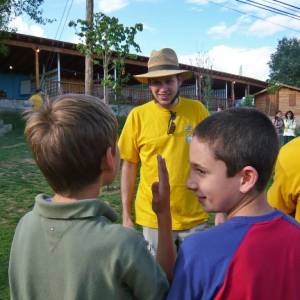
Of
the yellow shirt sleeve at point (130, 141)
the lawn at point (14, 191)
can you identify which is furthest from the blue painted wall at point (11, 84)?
the yellow shirt sleeve at point (130, 141)

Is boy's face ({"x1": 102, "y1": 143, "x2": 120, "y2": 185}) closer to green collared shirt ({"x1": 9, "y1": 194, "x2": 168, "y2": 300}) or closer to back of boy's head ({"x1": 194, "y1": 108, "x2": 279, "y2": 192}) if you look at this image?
green collared shirt ({"x1": 9, "y1": 194, "x2": 168, "y2": 300})

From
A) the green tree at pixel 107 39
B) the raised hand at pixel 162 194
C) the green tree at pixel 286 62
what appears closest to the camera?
the raised hand at pixel 162 194

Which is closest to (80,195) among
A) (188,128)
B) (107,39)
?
(188,128)

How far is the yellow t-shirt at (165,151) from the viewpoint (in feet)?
9.57

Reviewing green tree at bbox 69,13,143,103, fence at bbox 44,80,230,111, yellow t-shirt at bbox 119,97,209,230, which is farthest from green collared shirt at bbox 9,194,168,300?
fence at bbox 44,80,230,111

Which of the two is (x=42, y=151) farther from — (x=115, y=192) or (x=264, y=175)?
(x=115, y=192)

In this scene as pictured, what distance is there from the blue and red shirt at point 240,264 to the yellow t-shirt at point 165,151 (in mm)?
1652

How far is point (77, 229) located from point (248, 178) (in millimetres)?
523

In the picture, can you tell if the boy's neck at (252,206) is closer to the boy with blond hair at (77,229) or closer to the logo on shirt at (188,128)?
the boy with blond hair at (77,229)

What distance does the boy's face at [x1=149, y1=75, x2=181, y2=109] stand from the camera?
306 cm

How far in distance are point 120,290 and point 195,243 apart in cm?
25

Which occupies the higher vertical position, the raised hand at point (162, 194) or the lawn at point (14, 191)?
the raised hand at point (162, 194)

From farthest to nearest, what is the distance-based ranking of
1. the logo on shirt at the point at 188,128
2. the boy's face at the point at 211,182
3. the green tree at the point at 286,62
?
the green tree at the point at 286,62, the logo on shirt at the point at 188,128, the boy's face at the point at 211,182

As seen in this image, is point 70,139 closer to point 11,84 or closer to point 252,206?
point 252,206
